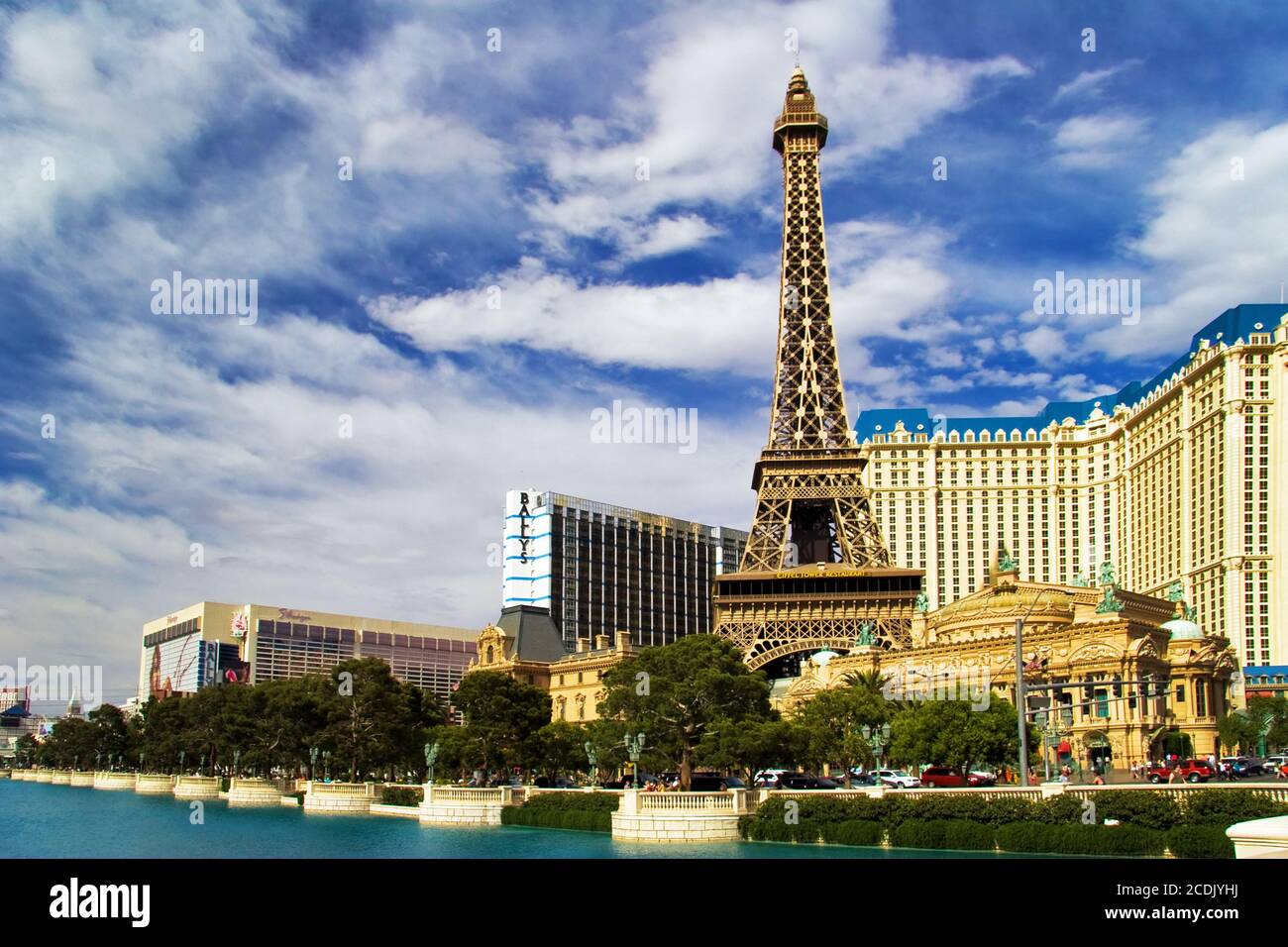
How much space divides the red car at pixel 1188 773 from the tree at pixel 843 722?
16292mm

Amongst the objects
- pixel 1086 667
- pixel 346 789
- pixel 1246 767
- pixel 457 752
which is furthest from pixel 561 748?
pixel 1246 767

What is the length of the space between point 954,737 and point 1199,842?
76.7 ft

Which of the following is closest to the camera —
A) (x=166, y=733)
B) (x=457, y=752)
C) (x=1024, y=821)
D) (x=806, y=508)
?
(x=1024, y=821)

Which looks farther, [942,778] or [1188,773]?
[942,778]

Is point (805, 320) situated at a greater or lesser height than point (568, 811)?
greater

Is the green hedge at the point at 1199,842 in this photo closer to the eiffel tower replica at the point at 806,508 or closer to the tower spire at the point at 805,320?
the eiffel tower replica at the point at 806,508

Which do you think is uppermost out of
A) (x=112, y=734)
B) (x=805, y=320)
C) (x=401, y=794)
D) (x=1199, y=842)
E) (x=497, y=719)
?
(x=805, y=320)

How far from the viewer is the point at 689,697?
62.5 meters

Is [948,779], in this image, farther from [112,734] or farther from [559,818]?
[112,734]

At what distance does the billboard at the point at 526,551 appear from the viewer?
606 feet

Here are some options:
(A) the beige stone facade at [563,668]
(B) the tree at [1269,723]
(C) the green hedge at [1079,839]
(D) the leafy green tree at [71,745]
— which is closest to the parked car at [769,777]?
(C) the green hedge at [1079,839]
